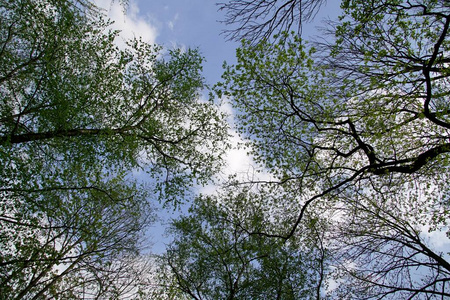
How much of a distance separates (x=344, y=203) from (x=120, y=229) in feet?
33.2

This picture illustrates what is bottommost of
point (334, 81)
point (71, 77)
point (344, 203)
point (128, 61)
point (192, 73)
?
point (344, 203)

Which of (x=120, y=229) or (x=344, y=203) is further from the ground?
(x=344, y=203)

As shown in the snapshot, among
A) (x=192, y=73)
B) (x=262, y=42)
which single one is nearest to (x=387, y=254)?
(x=262, y=42)

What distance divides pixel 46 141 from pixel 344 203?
35.4ft

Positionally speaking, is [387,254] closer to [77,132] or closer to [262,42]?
[262,42]

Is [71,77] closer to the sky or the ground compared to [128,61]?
closer to the ground

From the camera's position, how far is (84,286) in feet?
38.2

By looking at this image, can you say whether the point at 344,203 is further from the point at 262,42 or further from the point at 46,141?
the point at 46,141

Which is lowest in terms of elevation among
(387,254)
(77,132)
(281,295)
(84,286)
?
(84,286)

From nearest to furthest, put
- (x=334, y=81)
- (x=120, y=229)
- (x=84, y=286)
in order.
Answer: (x=334, y=81)
(x=84, y=286)
(x=120, y=229)

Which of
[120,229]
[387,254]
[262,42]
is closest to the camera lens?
[262,42]

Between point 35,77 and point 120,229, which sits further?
point 120,229

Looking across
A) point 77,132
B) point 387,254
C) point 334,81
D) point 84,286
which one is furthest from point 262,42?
point 84,286

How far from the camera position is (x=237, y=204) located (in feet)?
45.7
